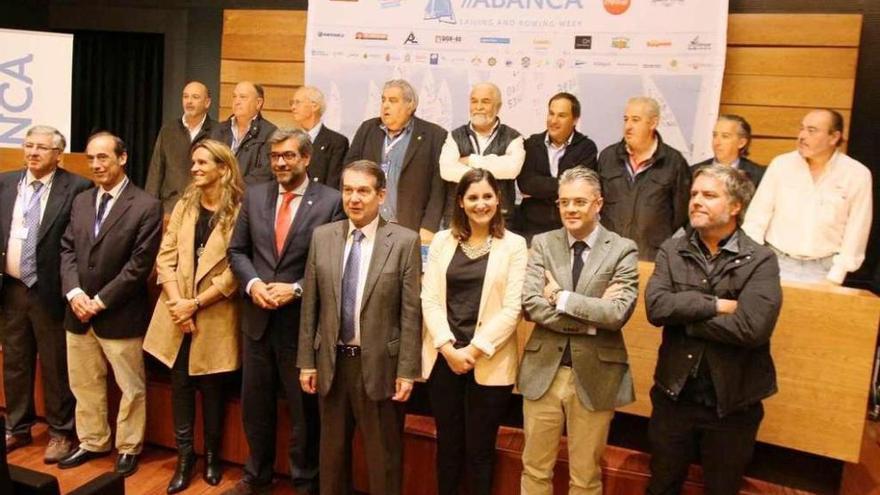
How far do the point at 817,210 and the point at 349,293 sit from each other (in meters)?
2.20

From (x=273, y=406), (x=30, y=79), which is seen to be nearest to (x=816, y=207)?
(x=273, y=406)

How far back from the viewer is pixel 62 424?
3.53 meters

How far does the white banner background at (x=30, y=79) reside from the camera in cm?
411

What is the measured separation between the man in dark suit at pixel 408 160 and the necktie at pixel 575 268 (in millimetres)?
1273

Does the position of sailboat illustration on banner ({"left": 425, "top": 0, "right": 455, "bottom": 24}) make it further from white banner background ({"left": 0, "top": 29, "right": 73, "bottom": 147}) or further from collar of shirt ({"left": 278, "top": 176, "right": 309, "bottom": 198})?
collar of shirt ({"left": 278, "top": 176, "right": 309, "bottom": 198})

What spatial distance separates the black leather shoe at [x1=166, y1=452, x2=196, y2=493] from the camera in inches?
125

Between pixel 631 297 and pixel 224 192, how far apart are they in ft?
5.81

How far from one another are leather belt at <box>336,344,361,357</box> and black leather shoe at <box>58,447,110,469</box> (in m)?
1.60

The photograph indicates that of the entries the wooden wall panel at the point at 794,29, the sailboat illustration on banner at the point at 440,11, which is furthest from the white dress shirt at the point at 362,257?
the wooden wall panel at the point at 794,29

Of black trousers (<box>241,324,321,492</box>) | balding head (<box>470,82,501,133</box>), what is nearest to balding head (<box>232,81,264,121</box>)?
balding head (<box>470,82,501,133</box>)

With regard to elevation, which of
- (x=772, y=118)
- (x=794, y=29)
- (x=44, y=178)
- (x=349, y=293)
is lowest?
(x=349, y=293)

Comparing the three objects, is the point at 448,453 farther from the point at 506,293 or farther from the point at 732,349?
the point at 732,349

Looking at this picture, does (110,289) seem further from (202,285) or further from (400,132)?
(400,132)

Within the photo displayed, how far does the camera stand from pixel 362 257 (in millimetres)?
2725
